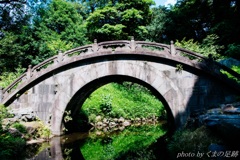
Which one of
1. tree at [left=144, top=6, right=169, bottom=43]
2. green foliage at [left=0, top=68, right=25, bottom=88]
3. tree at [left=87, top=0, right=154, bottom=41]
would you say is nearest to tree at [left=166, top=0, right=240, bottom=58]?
tree at [left=144, top=6, right=169, bottom=43]

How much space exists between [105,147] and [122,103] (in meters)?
8.61

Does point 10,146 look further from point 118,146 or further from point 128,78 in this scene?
point 128,78

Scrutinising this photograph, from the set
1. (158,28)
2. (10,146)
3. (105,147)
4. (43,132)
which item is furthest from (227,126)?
(158,28)

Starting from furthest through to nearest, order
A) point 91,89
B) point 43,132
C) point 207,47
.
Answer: point 207,47 < point 91,89 < point 43,132

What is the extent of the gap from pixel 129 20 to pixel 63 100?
14.6 m

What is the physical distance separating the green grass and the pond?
12.7 ft

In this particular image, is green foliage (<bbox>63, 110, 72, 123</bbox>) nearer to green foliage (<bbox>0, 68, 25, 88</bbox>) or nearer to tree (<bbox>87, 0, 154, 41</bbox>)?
green foliage (<bbox>0, 68, 25, 88</bbox>)

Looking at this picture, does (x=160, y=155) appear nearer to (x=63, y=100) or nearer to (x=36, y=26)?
(x=63, y=100)

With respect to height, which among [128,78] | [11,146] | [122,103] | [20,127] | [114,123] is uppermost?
[128,78]

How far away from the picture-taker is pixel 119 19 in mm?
25688

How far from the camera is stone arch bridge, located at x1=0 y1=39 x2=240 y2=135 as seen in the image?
10.8 meters

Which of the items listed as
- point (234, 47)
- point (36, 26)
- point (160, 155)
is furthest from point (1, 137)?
point (36, 26)

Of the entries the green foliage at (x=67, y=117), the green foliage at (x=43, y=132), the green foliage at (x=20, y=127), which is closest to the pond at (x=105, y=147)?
the green foliage at (x=43, y=132)

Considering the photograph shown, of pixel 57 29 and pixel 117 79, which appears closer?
pixel 117 79
